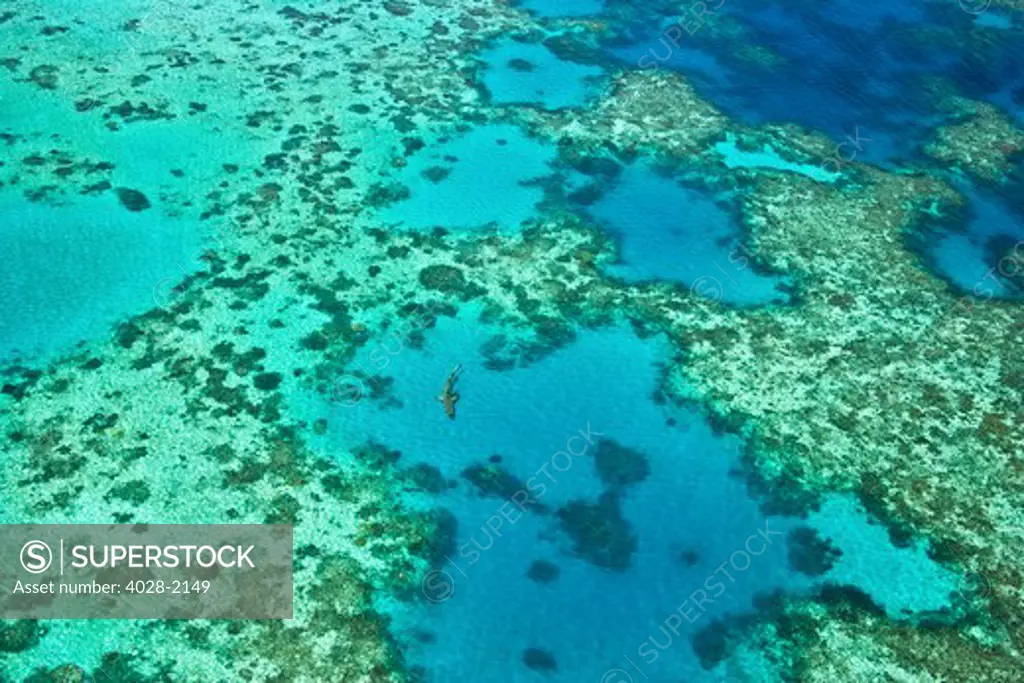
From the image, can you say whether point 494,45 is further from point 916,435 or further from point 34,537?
point 34,537

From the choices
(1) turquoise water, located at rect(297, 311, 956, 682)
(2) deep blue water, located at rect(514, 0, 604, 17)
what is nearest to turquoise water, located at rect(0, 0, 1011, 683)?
(1) turquoise water, located at rect(297, 311, 956, 682)

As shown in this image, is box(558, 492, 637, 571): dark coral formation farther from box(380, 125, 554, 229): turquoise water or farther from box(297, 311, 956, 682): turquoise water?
box(380, 125, 554, 229): turquoise water

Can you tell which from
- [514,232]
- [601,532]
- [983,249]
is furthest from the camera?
[983,249]

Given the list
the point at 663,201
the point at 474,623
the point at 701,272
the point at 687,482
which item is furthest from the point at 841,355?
the point at 474,623

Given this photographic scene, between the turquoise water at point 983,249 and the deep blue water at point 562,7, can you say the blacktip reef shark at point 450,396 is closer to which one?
the turquoise water at point 983,249

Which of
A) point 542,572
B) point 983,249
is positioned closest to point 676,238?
point 983,249

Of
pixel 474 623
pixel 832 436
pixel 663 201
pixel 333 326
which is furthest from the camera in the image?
pixel 663 201

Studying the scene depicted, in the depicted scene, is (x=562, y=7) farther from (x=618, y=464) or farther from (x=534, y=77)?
(x=618, y=464)
